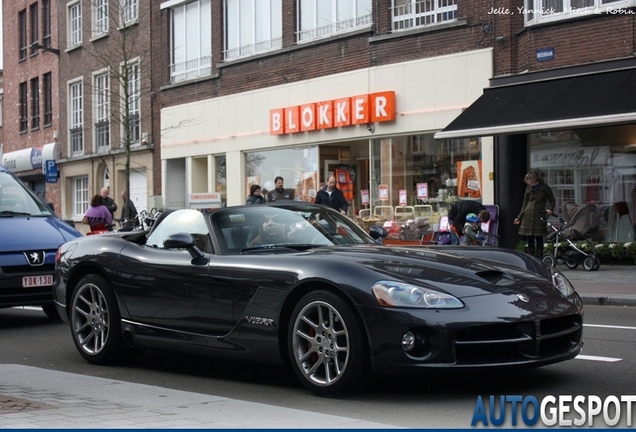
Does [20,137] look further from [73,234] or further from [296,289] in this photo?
[296,289]

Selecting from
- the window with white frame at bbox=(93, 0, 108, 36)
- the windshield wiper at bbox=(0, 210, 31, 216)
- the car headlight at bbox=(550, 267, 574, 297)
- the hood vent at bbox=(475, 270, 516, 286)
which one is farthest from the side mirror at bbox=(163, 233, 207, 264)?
the window with white frame at bbox=(93, 0, 108, 36)

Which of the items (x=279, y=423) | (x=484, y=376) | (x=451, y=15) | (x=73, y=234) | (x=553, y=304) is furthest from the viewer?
(x=451, y=15)

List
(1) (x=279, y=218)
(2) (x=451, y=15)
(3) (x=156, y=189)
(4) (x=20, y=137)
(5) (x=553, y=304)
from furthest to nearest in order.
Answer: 1. (4) (x=20, y=137)
2. (3) (x=156, y=189)
3. (2) (x=451, y=15)
4. (1) (x=279, y=218)
5. (5) (x=553, y=304)

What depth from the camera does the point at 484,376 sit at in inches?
283

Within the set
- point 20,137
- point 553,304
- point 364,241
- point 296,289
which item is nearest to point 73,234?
point 364,241

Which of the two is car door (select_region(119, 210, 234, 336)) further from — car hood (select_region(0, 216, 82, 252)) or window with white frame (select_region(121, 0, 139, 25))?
window with white frame (select_region(121, 0, 139, 25))

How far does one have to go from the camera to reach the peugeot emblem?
11.3m

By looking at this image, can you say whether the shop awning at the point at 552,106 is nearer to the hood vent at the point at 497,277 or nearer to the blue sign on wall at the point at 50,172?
the hood vent at the point at 497,277

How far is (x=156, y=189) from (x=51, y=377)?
25.5 metres

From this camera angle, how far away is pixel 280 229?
7.73 m

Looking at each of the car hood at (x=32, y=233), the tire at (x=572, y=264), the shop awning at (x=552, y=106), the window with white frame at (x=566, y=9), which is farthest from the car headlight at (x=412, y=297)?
the window with white frame at (x=566, y=9)

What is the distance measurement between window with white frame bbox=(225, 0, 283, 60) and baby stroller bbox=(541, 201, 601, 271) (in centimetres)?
1052

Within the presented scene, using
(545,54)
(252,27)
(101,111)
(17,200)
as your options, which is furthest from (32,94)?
(17,200)

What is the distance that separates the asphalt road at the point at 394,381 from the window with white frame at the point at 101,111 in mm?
26600
